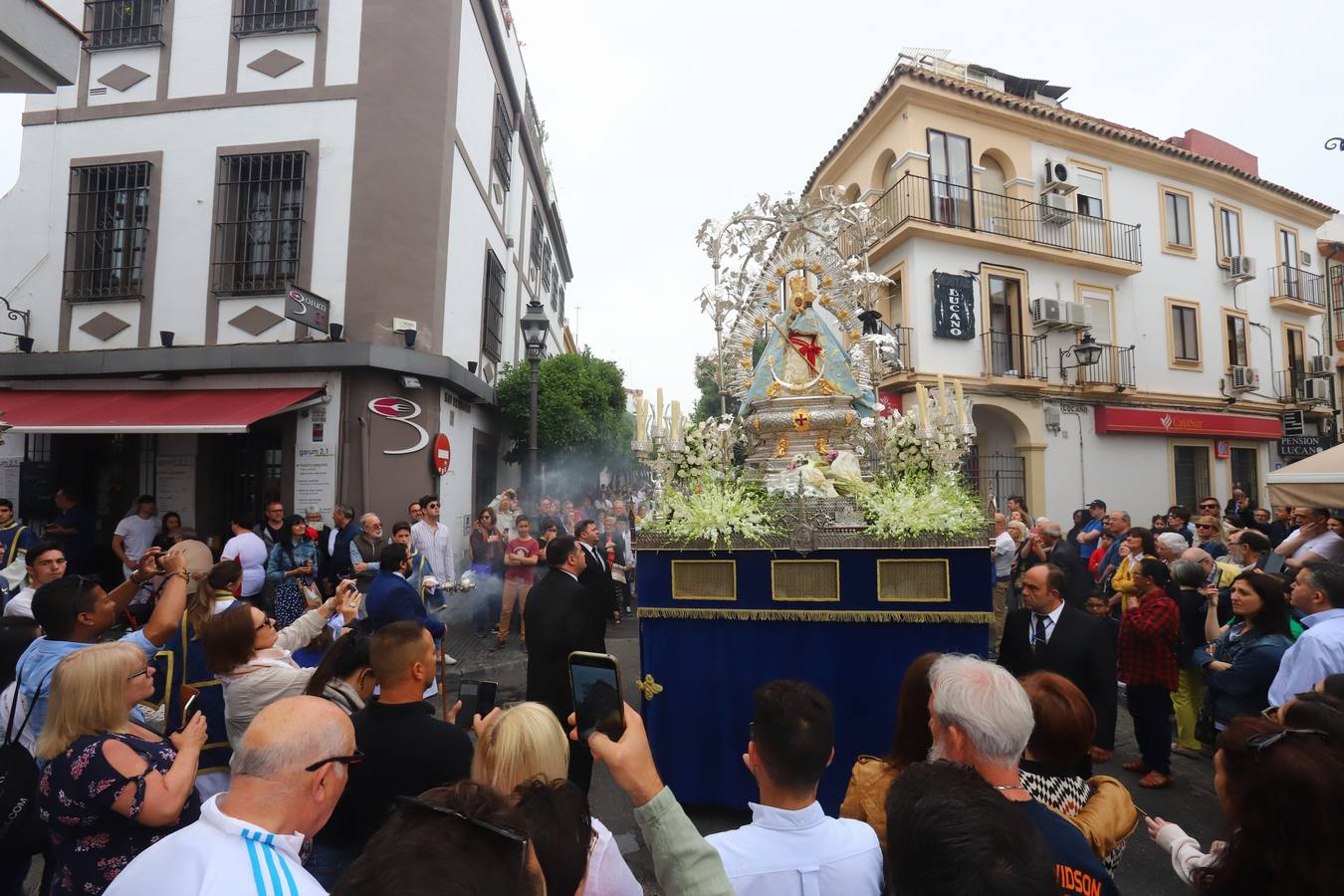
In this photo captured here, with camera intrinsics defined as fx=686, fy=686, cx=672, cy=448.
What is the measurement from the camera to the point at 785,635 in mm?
4520

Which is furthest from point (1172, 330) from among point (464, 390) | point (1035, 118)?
point (464, 390)

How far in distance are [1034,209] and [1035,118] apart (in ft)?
6.67

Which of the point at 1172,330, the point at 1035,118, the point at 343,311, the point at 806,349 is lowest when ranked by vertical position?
the point at 806,349

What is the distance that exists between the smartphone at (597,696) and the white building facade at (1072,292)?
13.8 m

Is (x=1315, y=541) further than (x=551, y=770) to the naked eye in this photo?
Yes

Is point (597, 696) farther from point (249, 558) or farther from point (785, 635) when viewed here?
point (249, 558)

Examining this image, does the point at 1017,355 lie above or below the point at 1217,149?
below

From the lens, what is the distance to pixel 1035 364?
51.5ft

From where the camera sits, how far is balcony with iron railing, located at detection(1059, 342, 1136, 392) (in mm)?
15702

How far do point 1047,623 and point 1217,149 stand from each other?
22968 millimetres

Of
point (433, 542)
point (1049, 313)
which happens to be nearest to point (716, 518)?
point (433, 542)

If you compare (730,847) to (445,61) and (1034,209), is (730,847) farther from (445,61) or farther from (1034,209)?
(1034,209)

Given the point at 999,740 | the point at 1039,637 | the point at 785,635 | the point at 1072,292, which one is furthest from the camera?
the point at 1072,292

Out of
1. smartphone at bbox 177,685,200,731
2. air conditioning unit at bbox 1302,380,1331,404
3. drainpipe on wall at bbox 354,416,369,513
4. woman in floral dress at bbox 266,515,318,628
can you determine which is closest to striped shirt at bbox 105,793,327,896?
smartphone at bbox 177,685,200,731
